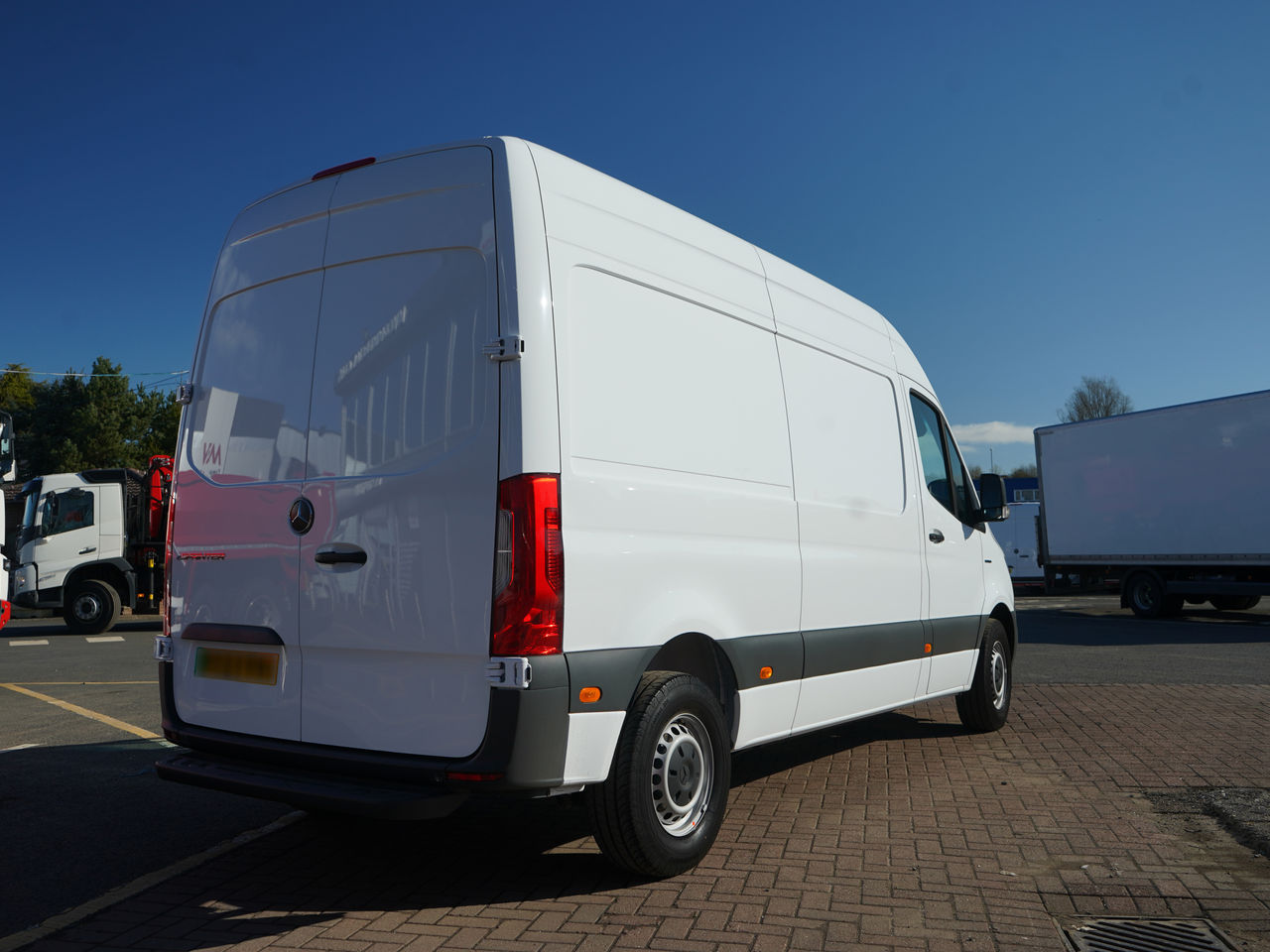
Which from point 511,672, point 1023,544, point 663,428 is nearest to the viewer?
point 511,672

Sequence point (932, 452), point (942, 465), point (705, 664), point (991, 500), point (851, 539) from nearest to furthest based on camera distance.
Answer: point (705, 664), point (851, 539), point (932, 452), point (942, 465), point (991, 500)

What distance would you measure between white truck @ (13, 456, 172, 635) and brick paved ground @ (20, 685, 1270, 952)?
47.5 feet

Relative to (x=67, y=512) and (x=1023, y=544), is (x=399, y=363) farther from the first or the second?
(x=1023, y=544)

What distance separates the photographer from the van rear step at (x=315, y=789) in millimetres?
3479

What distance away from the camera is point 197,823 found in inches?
202

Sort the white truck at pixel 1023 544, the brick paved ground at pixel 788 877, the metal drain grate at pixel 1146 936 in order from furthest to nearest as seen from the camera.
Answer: the white truck at pixel 1023 544, the brick paved ground at pixel 788 877, the metal drain grate at pixel 1146 936

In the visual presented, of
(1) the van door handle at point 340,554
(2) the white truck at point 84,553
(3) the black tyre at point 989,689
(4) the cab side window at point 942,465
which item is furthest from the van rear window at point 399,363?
(2) the white truck at point 84,553

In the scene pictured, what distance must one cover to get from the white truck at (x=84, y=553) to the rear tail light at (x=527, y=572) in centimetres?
1559

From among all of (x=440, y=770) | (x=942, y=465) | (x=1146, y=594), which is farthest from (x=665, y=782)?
(x=1146, y=594)

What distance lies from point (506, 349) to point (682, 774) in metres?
1.78

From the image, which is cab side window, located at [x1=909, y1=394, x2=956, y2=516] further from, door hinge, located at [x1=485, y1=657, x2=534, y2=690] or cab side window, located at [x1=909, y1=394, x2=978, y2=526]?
door hinge, located at [x1=485, y1=657, x2=534, y2=690]

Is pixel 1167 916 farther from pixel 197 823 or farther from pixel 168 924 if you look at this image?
pixel 197 823

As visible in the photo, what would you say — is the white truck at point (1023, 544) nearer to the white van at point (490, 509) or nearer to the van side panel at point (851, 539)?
the van side panel at point (851, 539)

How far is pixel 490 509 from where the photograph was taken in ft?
11.6
